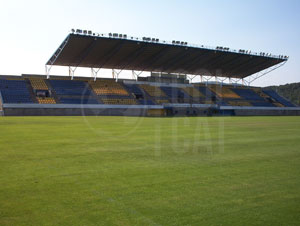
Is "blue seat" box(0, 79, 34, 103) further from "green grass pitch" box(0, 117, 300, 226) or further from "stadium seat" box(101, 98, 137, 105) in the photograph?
"green grass pitch" box(0, 117, 300, 226)

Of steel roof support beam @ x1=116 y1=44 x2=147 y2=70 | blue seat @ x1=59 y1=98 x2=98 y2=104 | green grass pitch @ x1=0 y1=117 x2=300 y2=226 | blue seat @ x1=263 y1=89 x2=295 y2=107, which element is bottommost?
green grass pitch @ x1=0 y1=117 x2=300 y2=226

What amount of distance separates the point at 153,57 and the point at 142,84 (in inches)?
323

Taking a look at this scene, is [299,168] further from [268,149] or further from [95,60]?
[95,60]

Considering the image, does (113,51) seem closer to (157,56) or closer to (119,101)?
(119,101)

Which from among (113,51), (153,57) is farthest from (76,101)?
(153,57)

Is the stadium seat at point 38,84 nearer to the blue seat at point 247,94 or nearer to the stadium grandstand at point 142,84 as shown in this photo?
the stadium grandstand at point 142,84

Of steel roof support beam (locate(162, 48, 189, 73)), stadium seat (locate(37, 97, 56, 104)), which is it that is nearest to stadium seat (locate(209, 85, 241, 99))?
steel roof support beam (locate(162, 48, 189, 73))

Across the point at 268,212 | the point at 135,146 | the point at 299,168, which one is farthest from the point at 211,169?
the point at 135,146

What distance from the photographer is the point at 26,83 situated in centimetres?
5084

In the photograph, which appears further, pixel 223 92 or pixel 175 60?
pixel 223 92

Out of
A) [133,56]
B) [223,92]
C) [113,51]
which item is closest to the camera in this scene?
[113,51]

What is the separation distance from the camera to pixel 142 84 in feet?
206

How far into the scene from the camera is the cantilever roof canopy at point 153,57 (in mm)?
48219

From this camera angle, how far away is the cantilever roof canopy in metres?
48.2
